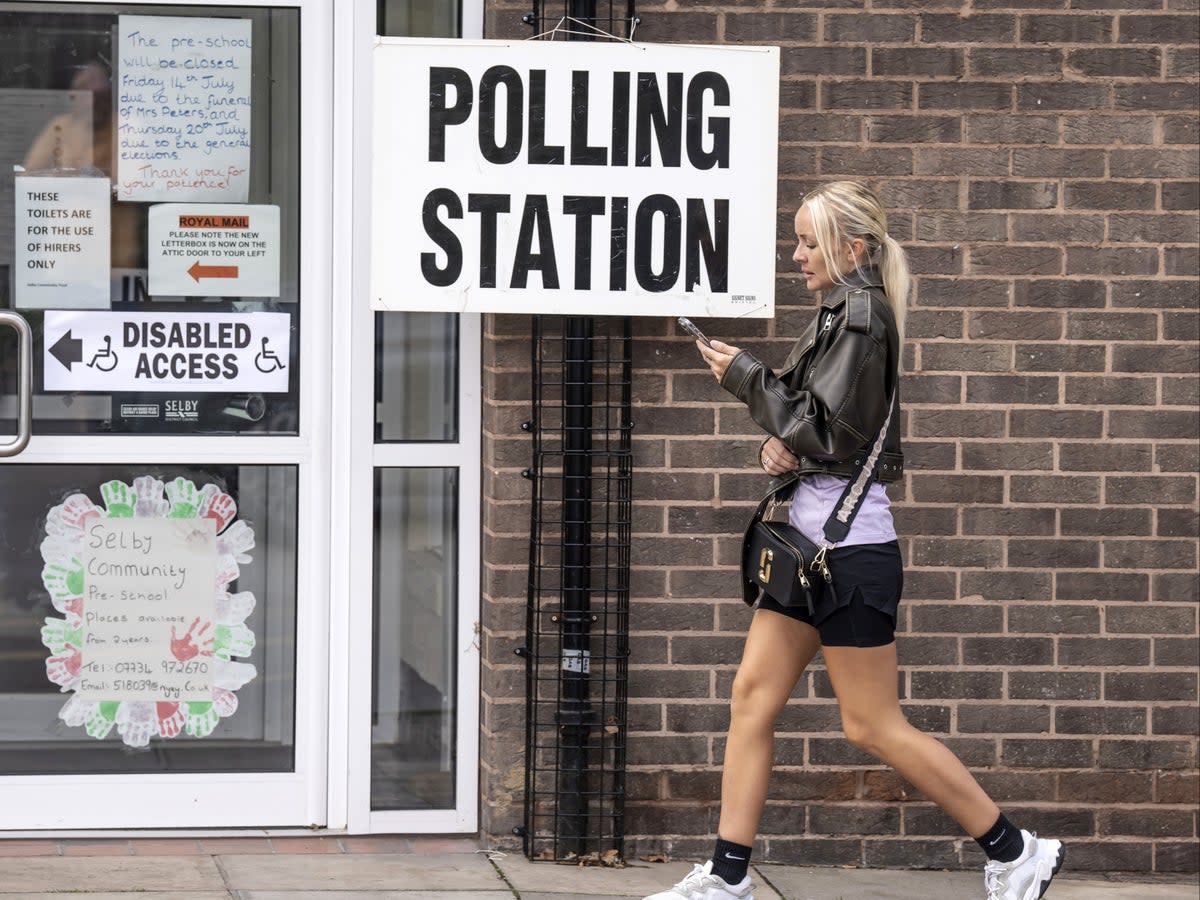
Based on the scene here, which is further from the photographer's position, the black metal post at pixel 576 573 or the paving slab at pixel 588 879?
the black metal post at pixel 576 573

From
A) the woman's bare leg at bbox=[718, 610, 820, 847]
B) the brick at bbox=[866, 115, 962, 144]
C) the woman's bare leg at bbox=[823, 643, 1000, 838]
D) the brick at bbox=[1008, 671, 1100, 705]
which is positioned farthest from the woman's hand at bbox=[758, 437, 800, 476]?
the brick at bbox=[1008, 671, 1100, 705]

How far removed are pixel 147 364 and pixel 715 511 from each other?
173 centimetres

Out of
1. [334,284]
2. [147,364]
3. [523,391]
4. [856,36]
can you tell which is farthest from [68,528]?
[856,36]

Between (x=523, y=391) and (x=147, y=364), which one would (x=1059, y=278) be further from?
(x=147, y=364)

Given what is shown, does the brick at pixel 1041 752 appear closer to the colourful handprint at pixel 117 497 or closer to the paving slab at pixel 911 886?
the paving slab at pixel 911 886

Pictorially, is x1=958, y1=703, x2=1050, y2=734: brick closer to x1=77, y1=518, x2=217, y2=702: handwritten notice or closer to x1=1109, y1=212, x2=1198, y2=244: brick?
x1=1109, y1=212, x2=1198, y2=244: brick

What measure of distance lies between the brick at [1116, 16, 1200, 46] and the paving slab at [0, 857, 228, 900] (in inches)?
139

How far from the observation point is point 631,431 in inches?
219

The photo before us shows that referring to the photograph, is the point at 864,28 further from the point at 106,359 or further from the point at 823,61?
the point at 106,359

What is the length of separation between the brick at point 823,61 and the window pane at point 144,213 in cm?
144

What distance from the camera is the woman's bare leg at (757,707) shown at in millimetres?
4891

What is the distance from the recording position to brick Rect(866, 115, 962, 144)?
5.59 m

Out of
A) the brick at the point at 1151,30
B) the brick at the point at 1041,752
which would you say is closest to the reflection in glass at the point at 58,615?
the brick at the point at 1041,752

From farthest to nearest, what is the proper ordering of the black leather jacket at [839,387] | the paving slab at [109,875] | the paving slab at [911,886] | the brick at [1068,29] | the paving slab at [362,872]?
the brick at [1068,29]
the paving slab at [911,886]
the paving slab at [362,872]
the paving slab at [109,875]
the black leather jacket at [839,387]
